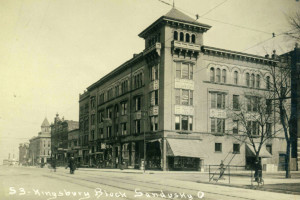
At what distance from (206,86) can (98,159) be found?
28.2m

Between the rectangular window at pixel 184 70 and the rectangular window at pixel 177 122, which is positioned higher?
the rectangular window at pixel 184 70

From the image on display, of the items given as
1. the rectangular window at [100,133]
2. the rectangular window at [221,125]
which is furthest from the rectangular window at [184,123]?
the rectangular window at [100,133]

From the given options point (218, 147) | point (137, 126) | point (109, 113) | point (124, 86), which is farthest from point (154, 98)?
point (109, 113)

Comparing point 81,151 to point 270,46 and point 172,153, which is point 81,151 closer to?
point 172,153

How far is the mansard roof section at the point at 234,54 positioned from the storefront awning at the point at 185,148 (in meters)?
11.6

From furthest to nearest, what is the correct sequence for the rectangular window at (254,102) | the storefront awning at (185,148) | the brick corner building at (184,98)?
the brick corner building at (184,98) → the storefront awning at (185,148) → the rectangular window at (254,102)

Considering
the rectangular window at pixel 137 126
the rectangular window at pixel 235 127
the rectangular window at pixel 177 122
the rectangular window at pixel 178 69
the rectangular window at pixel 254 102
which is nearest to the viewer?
the rectangular window at pixel 254 102

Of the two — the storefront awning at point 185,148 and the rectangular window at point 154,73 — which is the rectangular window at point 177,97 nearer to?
the rectangular window at point 154,73

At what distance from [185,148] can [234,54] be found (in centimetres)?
1446

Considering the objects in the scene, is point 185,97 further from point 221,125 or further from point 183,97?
point 221,125

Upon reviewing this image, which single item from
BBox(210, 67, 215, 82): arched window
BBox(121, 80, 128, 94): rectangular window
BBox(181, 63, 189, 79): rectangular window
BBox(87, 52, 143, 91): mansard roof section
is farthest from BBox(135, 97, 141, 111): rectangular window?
BBox(210, 67, 215, 82): arched window

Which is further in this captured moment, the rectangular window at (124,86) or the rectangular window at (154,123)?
the rectangular window at (124,86)

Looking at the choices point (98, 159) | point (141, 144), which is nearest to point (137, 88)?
Result: point (141, 144)

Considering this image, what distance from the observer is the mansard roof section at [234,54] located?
46.1 m
